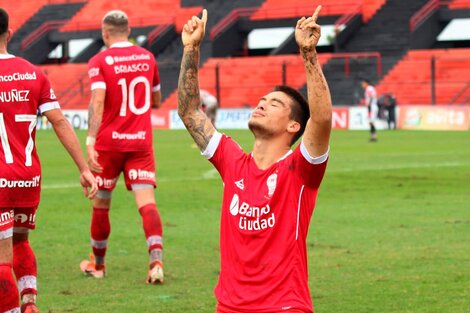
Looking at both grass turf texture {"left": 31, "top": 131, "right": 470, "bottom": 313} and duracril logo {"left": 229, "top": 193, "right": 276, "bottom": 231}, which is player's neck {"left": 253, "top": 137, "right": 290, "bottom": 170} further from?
grass turf texture {"left": 31, "top": 131, "right": 470, "bottom": 313}

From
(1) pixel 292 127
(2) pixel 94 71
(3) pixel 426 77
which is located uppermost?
(3) pixel 426 77

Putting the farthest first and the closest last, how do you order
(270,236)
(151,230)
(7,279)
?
(151,230) → (7,279) → (270,236)

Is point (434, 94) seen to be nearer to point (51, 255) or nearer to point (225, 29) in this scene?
point (225, 29)

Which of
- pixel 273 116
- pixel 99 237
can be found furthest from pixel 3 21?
pixel 99 237

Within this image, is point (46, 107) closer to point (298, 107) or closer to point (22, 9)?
point (298, 107)

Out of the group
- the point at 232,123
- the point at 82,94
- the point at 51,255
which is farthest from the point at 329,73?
the point at 51,255

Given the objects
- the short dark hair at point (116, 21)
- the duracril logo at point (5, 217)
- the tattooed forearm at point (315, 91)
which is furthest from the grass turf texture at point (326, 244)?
the tattooed forearm at point (315, 91)

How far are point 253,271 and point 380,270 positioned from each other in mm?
4819

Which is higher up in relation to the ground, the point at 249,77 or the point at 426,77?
the point at 249,77

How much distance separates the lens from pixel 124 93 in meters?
9.93

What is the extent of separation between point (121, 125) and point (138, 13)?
189 feet

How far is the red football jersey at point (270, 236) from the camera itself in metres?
5.39

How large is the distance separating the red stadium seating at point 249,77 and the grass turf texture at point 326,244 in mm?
30058

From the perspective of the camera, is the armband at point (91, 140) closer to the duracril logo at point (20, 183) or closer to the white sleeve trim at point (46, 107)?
the white sleeve trim at point (46, 107)
